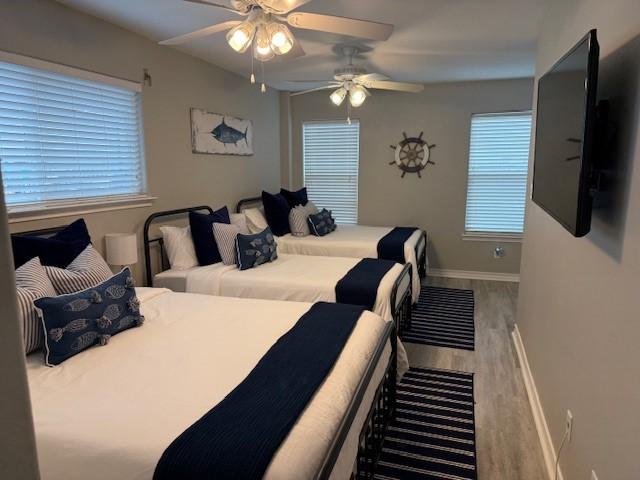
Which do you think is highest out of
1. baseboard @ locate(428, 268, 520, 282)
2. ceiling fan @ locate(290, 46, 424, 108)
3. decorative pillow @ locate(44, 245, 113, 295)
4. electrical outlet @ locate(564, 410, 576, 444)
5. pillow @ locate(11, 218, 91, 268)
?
ceiling fan @ locate(290, 46, 424, 108)

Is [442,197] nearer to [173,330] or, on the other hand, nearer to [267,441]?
[173,330]

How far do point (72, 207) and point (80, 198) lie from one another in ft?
0.54

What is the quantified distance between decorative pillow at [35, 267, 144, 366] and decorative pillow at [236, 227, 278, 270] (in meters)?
1.34

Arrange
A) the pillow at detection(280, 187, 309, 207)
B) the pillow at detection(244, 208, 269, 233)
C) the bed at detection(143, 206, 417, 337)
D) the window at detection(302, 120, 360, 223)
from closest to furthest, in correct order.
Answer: the bed at detection(143, 206, 417, 337), the pillow at detection(244, 208, 269, 233), the pillow at detection(280, 187, 309, 207), the window at detection(302, 120, 360, 223)

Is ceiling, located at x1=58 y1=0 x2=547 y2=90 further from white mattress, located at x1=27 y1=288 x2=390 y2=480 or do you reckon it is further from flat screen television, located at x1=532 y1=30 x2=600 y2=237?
white mattress, located at x1=27 y1=288 x2=390 y2=480

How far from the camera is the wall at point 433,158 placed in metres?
5.59

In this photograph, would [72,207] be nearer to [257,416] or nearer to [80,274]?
[80,274]

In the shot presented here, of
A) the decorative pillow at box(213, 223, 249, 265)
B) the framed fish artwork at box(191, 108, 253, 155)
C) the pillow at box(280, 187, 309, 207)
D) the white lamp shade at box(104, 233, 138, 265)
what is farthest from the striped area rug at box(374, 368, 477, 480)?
the framed fish artwork at box(191, 108, 253, 155)

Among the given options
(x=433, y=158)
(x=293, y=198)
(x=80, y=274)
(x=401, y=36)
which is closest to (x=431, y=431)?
(x=80, y=274)

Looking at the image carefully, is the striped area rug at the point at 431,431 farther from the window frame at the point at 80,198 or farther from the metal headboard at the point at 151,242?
the window frame at the point at 80,198

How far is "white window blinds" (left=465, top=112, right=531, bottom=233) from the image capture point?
5.50m

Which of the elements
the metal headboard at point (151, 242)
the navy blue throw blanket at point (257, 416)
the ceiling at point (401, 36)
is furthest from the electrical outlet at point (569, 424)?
the metal headboard at point (151, 242)

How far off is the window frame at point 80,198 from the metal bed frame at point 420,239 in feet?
4.91

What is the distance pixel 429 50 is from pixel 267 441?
11.9 ft
